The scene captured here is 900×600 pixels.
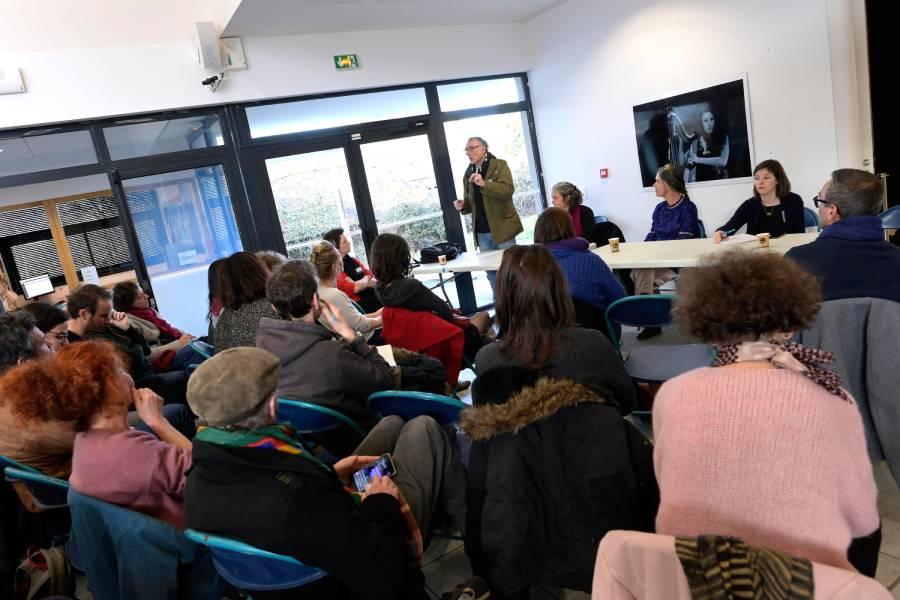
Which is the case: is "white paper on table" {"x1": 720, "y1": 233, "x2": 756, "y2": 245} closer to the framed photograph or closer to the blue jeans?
the framed photograph

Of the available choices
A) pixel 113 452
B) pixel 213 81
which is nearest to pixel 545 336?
pixel 113 452

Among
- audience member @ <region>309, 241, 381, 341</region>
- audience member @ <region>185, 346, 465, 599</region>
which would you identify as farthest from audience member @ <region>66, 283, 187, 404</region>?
audience member @ <region>185, 346, 465, 599</region>

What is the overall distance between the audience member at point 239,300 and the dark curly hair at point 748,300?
206 cm

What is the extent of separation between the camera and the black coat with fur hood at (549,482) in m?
1.36

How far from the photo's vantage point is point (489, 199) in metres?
5.21

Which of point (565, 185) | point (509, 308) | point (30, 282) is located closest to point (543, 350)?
point (509, 308)

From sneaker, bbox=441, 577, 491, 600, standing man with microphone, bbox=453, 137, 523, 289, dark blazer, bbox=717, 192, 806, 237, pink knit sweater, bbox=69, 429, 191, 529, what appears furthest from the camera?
standing man with microphone, bbox=453, 137, 523, 289

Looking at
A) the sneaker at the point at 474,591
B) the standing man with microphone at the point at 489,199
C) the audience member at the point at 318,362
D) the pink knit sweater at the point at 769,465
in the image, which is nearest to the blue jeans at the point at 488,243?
the standing man with microphone at the point at 489,199

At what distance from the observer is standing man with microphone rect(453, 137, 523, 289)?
5117 mm

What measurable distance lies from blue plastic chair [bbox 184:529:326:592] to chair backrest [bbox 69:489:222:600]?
0.67 ft

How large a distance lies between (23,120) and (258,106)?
1.82 meters

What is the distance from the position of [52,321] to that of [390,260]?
1891mm

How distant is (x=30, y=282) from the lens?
636cm

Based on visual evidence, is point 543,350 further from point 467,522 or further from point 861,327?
point 861,327
